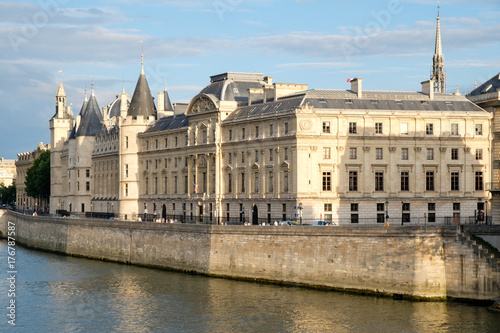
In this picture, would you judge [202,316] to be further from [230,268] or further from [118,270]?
[118,270]

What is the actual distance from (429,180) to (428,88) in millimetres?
9652

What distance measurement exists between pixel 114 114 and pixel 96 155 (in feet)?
43.9

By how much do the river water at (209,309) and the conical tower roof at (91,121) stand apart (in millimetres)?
61616

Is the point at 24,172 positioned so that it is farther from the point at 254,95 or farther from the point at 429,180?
the point at 429,180

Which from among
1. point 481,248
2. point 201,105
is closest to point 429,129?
point 201,105

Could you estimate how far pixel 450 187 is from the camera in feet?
280

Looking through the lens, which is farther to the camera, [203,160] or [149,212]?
[149,212]

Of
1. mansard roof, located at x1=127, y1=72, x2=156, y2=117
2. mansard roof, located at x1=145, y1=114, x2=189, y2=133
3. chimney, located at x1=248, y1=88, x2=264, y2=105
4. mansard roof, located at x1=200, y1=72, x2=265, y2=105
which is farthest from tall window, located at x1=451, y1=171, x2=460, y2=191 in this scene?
mansard roof, located at x1=127, y1=72, x2=156, y2=117

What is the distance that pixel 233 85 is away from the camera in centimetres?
9844

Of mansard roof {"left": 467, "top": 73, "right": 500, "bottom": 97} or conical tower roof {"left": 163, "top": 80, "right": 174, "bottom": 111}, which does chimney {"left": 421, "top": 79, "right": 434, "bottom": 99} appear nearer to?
mansard roof {"left": 467, "top": 73, "right": 500, "bottom": 97}

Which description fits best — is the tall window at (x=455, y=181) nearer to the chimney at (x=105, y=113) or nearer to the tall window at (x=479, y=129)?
the tall window at (x=479, y=129)

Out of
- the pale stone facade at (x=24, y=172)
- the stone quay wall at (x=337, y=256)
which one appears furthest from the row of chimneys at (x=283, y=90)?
the pale stone facade at (x=24, y=172)

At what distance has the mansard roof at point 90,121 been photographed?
5113 inches

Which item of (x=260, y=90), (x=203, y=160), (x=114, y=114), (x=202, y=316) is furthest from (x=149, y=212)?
(x=202, y=316)
